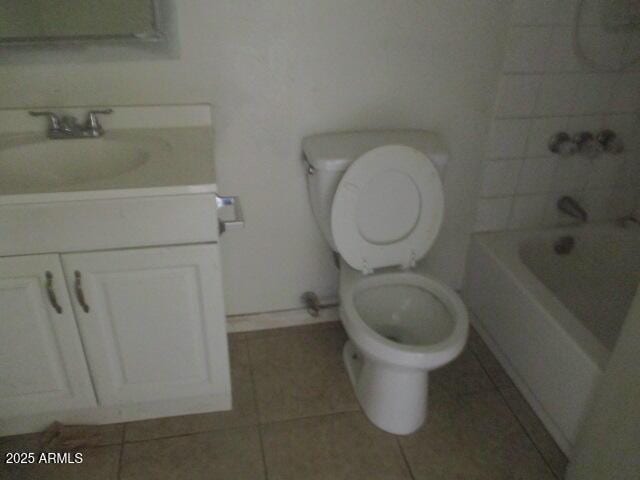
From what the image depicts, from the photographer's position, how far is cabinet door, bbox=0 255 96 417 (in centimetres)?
126

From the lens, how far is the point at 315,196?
5.36 ft

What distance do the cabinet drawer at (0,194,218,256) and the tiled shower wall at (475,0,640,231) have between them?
1.09 m

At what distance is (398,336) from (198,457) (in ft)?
2.32

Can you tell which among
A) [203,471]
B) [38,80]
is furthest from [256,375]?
[38,80]

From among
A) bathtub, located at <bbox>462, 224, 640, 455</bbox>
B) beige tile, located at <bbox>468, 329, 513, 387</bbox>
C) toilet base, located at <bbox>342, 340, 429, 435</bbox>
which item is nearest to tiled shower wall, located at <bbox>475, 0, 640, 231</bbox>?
bathtub, located at <bbox>462, 224, 640, 455</bbox>

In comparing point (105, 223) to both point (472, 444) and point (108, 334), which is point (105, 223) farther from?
point (472, 444)

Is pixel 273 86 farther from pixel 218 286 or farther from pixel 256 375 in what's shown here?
pixel 256 375

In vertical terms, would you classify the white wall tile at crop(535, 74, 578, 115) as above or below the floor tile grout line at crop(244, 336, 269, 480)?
above

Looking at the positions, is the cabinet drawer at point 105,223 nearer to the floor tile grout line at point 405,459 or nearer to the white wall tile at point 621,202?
the floor tile grout line at point 405,459

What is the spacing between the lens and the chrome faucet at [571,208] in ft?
6.38

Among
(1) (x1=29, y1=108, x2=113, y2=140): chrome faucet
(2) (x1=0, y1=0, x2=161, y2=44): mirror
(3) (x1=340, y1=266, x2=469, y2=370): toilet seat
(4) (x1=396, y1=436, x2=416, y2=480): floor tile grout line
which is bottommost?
(4) (x1=396, y1=436, x2=416, y2=480): floor tile grout line

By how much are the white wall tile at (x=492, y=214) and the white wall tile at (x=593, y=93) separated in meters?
0.39

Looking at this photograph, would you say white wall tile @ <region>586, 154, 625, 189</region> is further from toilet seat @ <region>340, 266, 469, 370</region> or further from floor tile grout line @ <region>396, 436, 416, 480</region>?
floor tile grout line @ <region>396, 436, 416, 480</region>

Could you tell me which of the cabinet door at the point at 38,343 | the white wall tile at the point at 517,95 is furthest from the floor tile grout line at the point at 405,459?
the white wall tile at the point at 517,95
